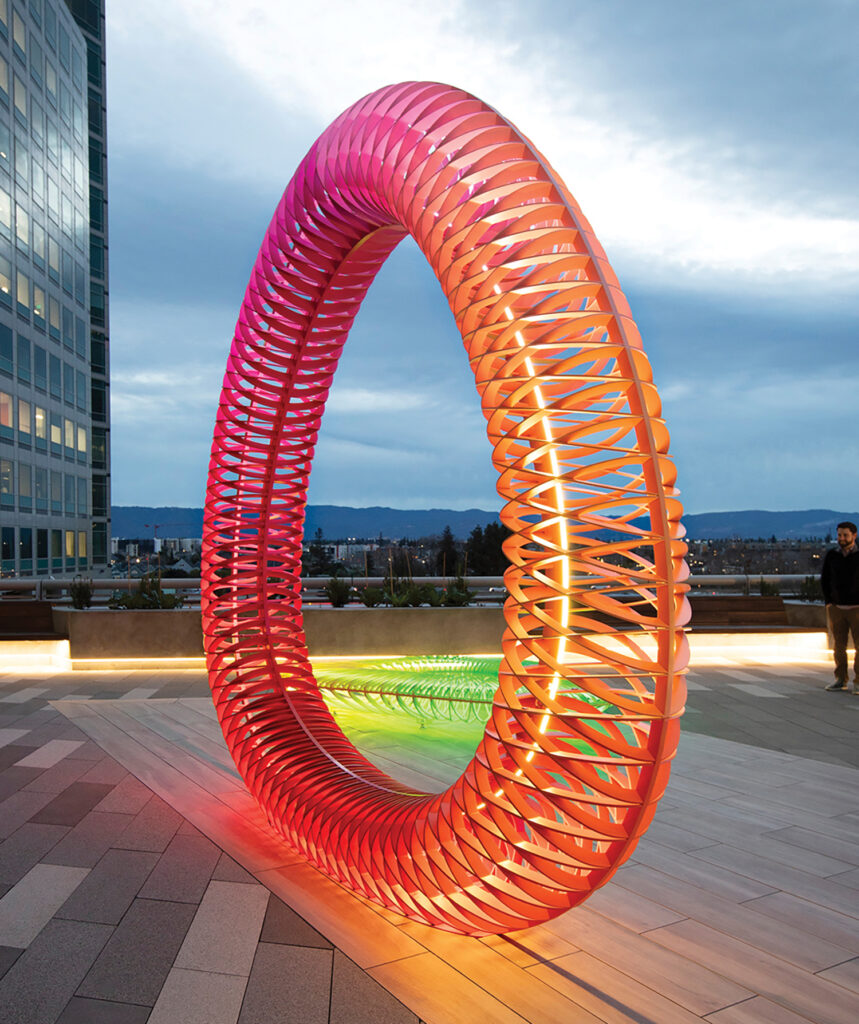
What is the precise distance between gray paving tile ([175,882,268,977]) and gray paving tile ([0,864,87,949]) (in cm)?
59

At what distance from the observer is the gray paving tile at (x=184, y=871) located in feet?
11.1

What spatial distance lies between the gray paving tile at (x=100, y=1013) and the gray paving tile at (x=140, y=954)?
3cm

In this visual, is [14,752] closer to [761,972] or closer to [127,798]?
[127,798]

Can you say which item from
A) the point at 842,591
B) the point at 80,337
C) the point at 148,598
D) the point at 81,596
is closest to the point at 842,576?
the point at 842,591

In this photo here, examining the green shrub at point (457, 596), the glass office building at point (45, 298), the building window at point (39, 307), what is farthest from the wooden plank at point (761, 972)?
the building window at point (39, 307)

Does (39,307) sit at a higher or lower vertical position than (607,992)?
higher

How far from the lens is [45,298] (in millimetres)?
30625

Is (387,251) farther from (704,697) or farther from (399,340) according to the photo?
(399,340)

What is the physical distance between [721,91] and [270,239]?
63.9 metres

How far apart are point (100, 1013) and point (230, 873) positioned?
3.77 feet

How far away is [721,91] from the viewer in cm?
5697

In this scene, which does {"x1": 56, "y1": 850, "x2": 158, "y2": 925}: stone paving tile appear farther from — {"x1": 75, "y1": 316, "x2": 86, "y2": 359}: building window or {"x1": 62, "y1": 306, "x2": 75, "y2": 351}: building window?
{"x1": 75, "y1": 316, "x2": 86, "y2": 359}: building window

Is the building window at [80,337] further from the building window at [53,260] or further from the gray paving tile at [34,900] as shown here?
the gray paving tile at [34,900]

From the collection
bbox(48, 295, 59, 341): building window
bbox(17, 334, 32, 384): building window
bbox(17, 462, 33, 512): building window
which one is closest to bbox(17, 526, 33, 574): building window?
bbox(17, 462, 33, 512): building window
